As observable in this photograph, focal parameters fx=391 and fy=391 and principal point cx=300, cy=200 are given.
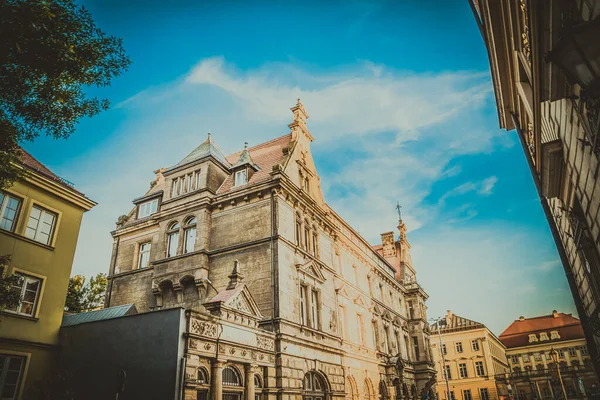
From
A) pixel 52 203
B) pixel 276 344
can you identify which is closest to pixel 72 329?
pixel 52 203

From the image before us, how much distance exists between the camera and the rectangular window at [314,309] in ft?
75.9

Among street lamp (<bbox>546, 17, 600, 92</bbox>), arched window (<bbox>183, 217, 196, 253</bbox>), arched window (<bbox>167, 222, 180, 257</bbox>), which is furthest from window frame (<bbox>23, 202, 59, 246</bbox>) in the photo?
street lamp (<bbox>546, 17, 600, 92</bbox>)

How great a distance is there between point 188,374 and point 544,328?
295ft

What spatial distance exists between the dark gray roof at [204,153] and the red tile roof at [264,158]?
1.79m

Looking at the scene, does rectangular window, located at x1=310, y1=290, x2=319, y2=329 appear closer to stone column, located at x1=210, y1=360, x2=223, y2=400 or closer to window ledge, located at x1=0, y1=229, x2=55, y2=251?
stone column, located at x1=210, y1=360, x2=223, y2=400

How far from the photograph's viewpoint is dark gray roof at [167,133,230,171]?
2530 centimetres

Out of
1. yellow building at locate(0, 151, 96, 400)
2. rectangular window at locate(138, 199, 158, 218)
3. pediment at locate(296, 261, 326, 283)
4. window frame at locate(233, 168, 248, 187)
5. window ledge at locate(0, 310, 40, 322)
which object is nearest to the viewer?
window ledge at locate(0, 310, 40, 322)

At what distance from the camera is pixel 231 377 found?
15906 millimetres

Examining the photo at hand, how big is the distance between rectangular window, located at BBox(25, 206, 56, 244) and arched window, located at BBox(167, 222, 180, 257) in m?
7.11

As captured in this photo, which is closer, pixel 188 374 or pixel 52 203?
pixel 188 374

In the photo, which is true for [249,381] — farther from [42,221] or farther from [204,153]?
[204,153]

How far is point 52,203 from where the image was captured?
18.0 metres

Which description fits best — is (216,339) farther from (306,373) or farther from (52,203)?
A: (52,203)

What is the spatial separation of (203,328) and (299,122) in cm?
1715
